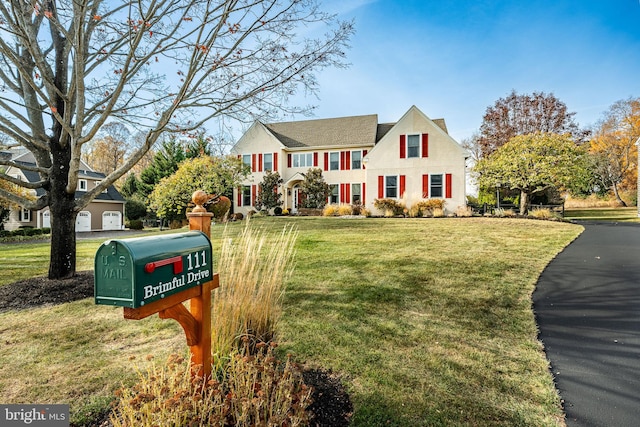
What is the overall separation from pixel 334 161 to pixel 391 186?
4.92 metres

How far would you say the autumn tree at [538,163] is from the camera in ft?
51.1

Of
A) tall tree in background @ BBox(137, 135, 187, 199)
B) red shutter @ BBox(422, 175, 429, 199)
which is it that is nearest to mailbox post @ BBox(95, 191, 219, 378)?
red shutter @ BBox(422, 175, 429, 199)

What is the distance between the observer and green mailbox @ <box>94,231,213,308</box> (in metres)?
1.35

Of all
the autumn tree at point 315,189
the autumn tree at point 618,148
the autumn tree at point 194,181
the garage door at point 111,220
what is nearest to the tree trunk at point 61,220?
the autumn tree at point 194,181

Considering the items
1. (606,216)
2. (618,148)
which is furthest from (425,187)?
(618,148)

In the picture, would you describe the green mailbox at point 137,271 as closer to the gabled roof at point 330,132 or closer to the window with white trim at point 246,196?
the gabled roof at point 330,132

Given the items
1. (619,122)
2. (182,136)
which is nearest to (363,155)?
(182,136)

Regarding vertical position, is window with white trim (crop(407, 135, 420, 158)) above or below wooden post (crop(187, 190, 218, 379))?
above

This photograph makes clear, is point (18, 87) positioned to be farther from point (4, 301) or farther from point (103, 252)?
point (103, 252)

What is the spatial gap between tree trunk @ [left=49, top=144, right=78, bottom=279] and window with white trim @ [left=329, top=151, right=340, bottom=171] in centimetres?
1739

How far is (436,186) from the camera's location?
17.9 metres

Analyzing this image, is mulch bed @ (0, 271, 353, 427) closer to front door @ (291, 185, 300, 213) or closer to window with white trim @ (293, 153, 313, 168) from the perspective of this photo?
front door @ (291, 185, 300, 213)

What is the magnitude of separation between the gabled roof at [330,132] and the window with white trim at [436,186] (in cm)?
494

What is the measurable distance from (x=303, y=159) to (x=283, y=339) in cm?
2001
